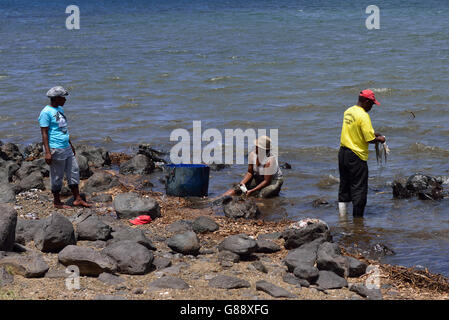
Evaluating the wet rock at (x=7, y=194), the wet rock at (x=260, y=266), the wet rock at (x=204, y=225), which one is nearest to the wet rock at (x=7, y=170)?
the wet rock at (x=7, y=194)

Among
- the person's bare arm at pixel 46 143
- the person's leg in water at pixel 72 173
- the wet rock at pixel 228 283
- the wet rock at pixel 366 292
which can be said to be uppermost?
the person's bare arm at pixel 46 143

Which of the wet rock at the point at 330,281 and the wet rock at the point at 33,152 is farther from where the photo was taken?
the wet rock at the point at 33,152

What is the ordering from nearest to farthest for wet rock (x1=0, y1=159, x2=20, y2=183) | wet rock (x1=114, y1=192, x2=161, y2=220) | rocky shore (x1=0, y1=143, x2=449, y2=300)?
rocky shore (x1=0, y1=143, x2=449, y2=300) < wet rock (x1=114, y1=192, x2=161, y2=220) < wet rock (x1=0, y1=159, x2=20, y2=183)

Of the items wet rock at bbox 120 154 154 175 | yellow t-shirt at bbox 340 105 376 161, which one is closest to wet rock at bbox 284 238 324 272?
yellow t-shirt at bbox 340 105 376 161

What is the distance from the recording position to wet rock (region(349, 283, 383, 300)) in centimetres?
623

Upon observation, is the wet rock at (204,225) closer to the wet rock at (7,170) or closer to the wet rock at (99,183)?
the wet rock at (99,183)

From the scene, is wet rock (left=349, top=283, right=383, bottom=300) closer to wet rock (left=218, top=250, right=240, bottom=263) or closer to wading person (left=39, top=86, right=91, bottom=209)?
wet rock (left=218, top=250, right=240, bottom=263)

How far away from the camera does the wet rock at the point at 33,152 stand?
13.1m

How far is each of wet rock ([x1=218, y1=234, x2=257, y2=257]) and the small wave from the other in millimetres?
6931

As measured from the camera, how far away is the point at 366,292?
6.29 m

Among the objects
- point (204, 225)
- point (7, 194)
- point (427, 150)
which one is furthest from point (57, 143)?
point (427, 150)

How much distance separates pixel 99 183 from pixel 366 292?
18.4ft

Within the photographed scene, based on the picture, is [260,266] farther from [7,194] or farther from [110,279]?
[7,194]

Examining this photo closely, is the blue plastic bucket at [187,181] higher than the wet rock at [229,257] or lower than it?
higher
